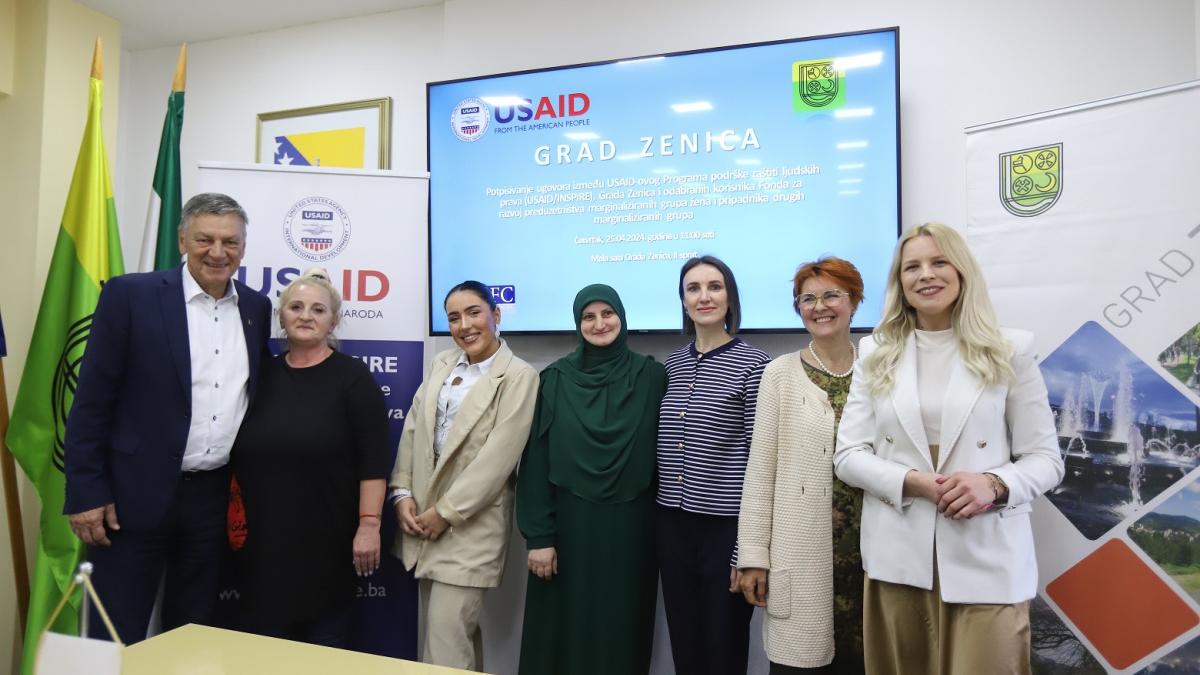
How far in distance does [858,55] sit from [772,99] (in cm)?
35

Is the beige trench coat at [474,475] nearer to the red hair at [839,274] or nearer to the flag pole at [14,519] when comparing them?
the red hair at [839,274]

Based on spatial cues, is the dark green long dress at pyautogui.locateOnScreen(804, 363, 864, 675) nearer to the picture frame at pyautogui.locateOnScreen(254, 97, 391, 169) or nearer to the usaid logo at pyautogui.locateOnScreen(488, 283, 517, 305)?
the usaid logo at pyautogui.locateOnScreen(488, 283, 517, 305)

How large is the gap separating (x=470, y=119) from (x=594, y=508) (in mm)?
1920

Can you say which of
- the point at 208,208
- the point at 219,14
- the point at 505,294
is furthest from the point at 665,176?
the point at 219,14

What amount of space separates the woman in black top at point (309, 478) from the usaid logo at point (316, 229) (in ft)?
1.38

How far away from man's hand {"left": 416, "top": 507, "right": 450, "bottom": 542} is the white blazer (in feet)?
4.69

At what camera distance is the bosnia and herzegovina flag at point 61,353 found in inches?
119

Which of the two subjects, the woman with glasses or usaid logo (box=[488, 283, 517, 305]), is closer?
the woman with glasses

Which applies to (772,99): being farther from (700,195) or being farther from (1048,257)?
(1048,257)

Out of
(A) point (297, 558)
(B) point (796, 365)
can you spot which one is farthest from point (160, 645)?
(B) point (796, 365)

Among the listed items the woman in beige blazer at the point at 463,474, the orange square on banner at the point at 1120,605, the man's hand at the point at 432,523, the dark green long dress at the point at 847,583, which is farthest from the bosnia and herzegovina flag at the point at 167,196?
the orange square on banner at the point at 1120,605

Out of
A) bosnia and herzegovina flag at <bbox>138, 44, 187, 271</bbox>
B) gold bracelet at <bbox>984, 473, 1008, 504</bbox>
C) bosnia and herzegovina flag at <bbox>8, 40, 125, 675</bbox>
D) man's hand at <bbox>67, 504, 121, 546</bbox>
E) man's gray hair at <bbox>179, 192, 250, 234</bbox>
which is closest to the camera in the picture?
gold bracelet at <bbox>984, 473, 1008, 504</bbox>

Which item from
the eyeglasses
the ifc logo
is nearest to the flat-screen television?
the ifc logo

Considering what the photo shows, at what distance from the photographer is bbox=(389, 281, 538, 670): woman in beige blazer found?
2.59 metres
